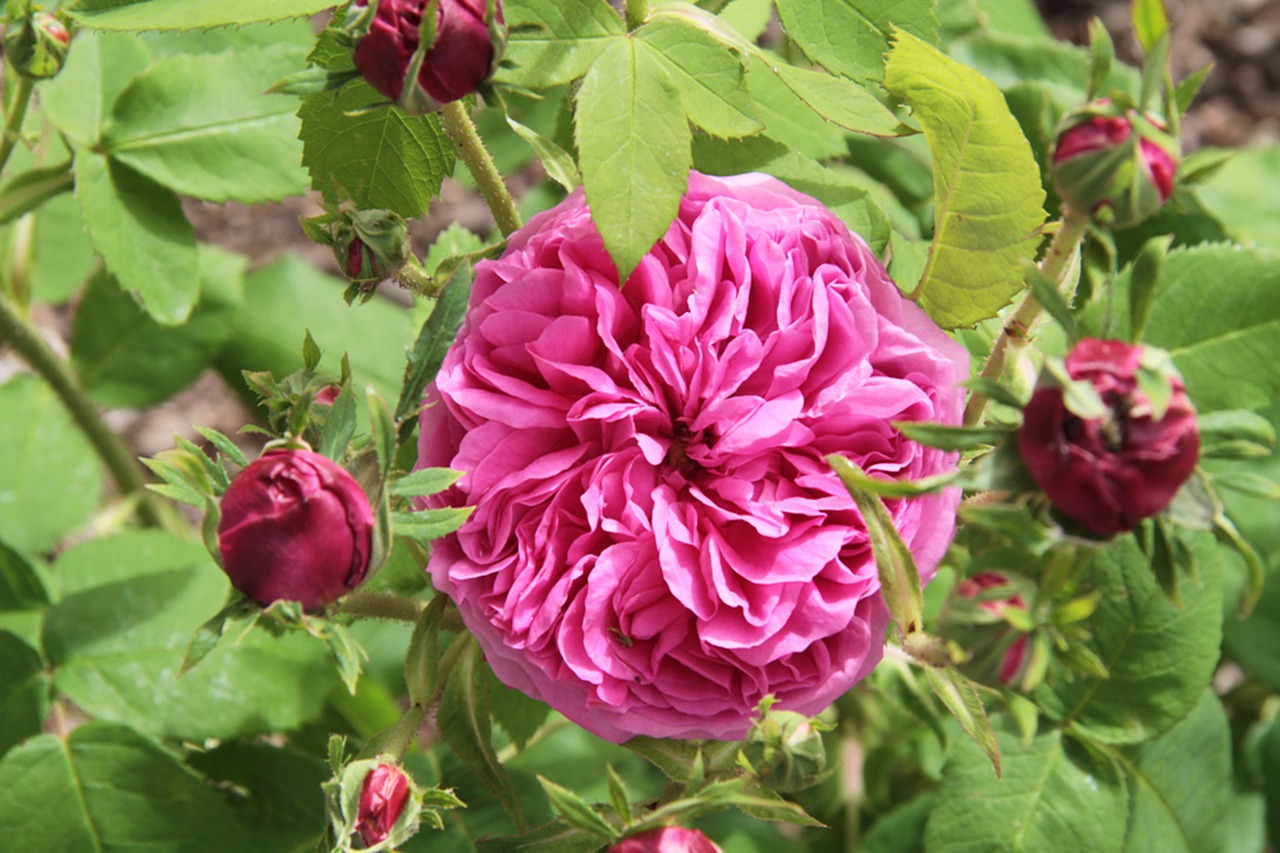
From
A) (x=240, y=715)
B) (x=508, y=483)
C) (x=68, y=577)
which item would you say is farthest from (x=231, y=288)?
(x=508, y=483)

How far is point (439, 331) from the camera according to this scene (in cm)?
89

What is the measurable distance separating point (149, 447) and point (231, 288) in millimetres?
1244

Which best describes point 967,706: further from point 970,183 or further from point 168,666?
point 168,666

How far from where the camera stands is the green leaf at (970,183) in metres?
0.94

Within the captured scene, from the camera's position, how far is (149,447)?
9.74ft

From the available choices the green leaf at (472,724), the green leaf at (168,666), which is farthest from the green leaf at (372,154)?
the green leaf at (168,666)

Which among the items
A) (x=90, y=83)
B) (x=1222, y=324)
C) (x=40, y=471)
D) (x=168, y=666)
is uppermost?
(x=1222, y=324)

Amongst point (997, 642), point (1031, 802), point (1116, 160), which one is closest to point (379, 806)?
point (997, 642)

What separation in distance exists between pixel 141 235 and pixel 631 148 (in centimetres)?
82

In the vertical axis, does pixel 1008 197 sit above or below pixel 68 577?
above

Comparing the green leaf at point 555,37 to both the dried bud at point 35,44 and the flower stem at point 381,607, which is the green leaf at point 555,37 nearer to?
the flower stem at point 381,607

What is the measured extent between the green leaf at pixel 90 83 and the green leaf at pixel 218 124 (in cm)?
3

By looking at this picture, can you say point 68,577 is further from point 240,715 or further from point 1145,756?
point 1145,756

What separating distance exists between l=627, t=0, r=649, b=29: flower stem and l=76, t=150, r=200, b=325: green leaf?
70cm
